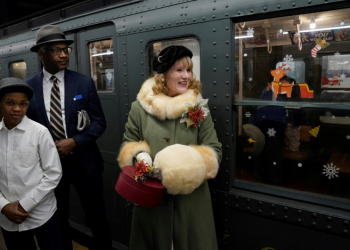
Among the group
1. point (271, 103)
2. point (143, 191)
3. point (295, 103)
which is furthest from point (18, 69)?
point (295, 103)

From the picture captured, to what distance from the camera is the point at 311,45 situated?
1924 mm

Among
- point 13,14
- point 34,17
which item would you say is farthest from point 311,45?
point 13,14

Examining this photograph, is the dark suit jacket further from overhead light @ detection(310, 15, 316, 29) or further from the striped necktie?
overhead light @ detection(310, 15, 316, 29)

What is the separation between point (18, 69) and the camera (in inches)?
168

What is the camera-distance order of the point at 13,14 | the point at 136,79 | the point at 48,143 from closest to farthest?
the point at 48,143, the point at 136,79, the point at 13,14

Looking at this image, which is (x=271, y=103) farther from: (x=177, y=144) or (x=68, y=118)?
(x=68, y=118)

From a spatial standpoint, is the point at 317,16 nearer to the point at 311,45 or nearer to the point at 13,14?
the point at 311,45

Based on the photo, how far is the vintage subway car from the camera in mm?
1895

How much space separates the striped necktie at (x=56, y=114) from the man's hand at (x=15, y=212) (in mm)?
595

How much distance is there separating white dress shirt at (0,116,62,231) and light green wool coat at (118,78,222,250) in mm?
542

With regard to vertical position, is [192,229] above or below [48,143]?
below

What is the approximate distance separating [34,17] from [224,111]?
3.17 m

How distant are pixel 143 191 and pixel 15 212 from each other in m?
0.93

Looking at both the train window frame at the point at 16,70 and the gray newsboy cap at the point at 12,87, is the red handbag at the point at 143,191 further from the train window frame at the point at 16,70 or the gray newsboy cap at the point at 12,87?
the train window frame at the point at 16,70
